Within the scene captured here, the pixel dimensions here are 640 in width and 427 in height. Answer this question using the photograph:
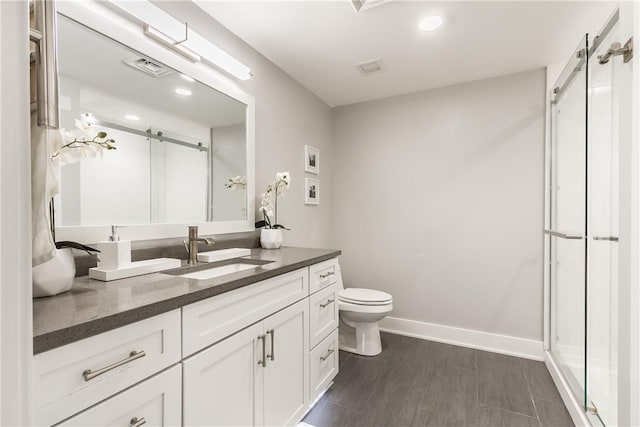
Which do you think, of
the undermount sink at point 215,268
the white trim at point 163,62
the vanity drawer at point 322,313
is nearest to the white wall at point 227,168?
the white trim at point 163,62

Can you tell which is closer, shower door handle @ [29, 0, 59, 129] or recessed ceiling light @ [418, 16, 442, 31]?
shower door handle @ [29, 0, 59, 129]

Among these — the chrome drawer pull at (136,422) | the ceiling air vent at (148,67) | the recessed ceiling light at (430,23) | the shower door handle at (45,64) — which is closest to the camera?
the shower door handle at (45,64)

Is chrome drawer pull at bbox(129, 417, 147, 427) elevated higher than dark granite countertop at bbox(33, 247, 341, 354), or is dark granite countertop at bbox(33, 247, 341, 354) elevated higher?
dark granite countertop at bbox(33, 247, 341, 354)

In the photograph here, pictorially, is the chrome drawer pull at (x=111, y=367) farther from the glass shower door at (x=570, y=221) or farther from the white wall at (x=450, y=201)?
the white wall at (x=450, y=201)

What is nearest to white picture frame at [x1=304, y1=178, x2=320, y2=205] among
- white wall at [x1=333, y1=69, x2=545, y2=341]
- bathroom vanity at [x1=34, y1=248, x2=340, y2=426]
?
white wall at [x1=333, y1=69, x2=545, y2=341]

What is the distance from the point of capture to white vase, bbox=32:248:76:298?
85 cm

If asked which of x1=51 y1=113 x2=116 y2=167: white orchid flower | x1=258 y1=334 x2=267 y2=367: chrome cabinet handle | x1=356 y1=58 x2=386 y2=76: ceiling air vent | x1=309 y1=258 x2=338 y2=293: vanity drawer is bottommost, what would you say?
x1=258 y1=334 x2=267 y2=367: chrome cabinet handle

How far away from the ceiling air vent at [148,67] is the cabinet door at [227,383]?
130 cm

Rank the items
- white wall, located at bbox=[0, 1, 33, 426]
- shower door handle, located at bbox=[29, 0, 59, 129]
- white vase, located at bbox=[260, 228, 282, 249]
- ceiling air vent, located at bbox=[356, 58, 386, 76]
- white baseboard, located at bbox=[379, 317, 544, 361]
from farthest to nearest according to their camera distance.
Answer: white baseboard, located at bbox=[379, 317, 544, 361] < ceiling air vent, located at bbox=[356, 58, 386, 76] < white vase, located at bbox=[260, 228, 282, 249] < shower door handle, located at bbox=[29, 0, 59, 129] < white wall, located at bbox=[0, 1, 33, 426]

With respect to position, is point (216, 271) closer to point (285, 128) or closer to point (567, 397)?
point (285, 128)

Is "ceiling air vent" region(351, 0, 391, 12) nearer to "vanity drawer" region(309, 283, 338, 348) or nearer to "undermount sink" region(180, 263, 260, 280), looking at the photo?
"undermount sink" region(180, 263, 260, 280)

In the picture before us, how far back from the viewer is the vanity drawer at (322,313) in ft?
5.63

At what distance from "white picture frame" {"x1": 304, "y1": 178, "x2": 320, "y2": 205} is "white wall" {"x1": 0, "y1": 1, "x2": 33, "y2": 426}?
2283 mm

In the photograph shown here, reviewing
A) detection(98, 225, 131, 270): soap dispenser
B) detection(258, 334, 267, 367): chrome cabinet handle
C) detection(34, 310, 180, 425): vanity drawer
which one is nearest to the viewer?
detection(34, 310, 180, 425): vanity drawer
